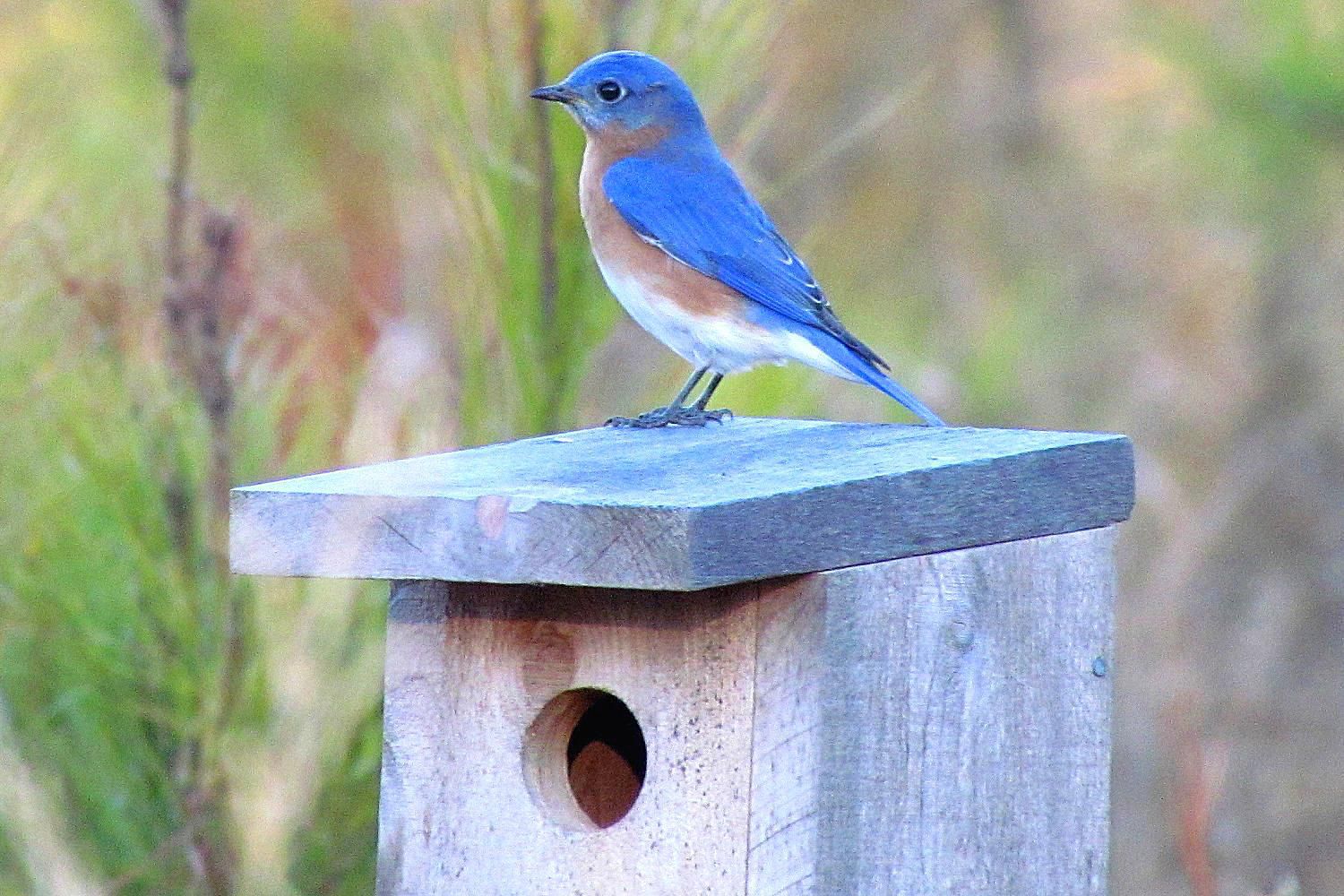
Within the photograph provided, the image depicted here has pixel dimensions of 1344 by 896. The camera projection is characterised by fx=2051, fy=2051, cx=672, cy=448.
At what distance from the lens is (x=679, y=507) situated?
2.22 meters

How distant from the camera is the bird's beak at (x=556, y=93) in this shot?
330 cm

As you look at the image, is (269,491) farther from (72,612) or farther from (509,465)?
(72,612)

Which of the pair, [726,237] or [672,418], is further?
[726,237]

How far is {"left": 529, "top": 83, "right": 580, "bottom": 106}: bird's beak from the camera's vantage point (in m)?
3.30

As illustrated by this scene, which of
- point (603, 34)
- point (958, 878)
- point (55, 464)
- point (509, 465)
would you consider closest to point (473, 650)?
point (509, 465)

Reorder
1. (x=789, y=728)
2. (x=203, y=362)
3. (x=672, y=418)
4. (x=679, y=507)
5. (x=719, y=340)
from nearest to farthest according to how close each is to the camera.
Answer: (x=679, y=507) → (x=789, y=728) → (x=203, y=362) → (x=672, y=418) → (x=719, y=340)

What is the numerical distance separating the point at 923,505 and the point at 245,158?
4822 mm

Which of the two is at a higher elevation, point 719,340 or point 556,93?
point 556,93

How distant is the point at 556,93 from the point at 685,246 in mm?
364

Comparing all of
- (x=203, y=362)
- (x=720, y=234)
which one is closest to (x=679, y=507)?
(x=203, y=362)

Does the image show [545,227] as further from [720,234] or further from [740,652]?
[740,652]

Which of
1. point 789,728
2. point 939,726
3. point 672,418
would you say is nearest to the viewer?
point 789,728

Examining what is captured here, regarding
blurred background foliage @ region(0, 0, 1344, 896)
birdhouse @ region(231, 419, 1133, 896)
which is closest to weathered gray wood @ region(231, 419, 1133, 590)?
birdhouse @ region(231, 419, 1133, 896)

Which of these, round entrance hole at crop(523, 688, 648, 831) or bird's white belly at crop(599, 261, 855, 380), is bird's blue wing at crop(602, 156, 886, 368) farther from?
round entrance hole at crop(523, 688, 648, 831)
